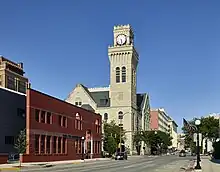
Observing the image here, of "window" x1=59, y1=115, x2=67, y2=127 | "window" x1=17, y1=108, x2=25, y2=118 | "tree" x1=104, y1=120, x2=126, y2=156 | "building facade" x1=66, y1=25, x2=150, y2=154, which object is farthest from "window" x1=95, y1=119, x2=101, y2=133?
"building facade" x1=66, y1=25, x2=150, y2=154

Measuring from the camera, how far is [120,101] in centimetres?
14525

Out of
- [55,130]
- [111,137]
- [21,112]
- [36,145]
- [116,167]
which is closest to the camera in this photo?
[116,167]

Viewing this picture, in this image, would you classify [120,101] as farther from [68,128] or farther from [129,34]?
[68,128]

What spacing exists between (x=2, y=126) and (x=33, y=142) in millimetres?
4906

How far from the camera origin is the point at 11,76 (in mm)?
162375

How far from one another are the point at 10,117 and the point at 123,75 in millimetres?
83930

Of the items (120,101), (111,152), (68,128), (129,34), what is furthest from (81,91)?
(68,128)

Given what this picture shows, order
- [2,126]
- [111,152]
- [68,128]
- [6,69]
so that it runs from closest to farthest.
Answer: [2,126] < [68,128] < [111,152] < [6,69]

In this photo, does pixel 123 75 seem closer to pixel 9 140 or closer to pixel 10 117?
pixel 10 117

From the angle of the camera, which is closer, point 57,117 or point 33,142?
point 33,142

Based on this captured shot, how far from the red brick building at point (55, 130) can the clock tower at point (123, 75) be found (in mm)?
49606

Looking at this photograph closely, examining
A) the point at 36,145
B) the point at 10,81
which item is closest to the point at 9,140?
the point at 36,145

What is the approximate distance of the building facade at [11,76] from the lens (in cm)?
15700

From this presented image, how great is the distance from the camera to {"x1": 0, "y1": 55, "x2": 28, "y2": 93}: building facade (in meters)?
157
